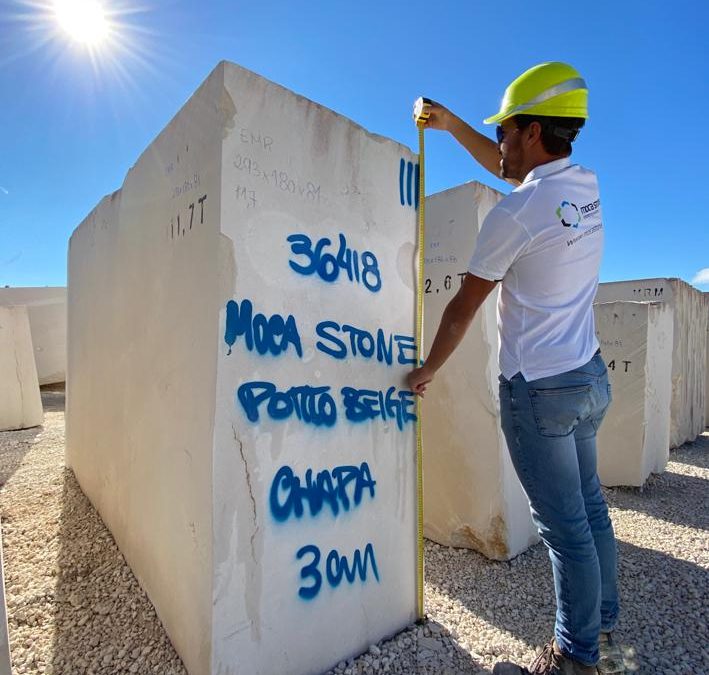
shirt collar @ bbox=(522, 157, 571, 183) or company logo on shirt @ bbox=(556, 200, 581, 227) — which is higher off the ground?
shirt collar @ bbox=(522, 157, 571, 183)

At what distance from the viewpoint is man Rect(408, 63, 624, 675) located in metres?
1.58

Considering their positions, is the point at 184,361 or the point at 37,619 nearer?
the point at 184,361

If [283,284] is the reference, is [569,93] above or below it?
above

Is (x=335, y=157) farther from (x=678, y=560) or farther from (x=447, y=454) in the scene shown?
(x=678, y=560)

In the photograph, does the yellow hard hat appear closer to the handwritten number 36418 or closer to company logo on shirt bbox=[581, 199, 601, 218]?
company logo on shirt bbox=[581, 199, 601, 218]

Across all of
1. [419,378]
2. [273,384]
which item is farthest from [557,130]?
[273,384]

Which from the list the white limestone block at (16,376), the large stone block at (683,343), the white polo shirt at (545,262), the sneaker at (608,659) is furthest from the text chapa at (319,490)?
the white limestone block at (16,376)

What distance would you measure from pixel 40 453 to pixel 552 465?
20.5 feet

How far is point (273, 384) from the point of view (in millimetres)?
1776

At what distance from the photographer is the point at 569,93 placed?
1652mm

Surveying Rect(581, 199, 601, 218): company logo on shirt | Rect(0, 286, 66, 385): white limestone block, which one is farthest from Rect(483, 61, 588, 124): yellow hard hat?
Rect(0, 286, 66, 385): white limestone block

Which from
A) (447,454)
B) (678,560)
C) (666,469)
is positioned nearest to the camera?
(678,560)

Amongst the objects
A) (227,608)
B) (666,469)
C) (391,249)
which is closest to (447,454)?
(391,249)

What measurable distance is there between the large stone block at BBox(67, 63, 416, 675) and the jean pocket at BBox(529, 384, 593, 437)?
74 centimetres
